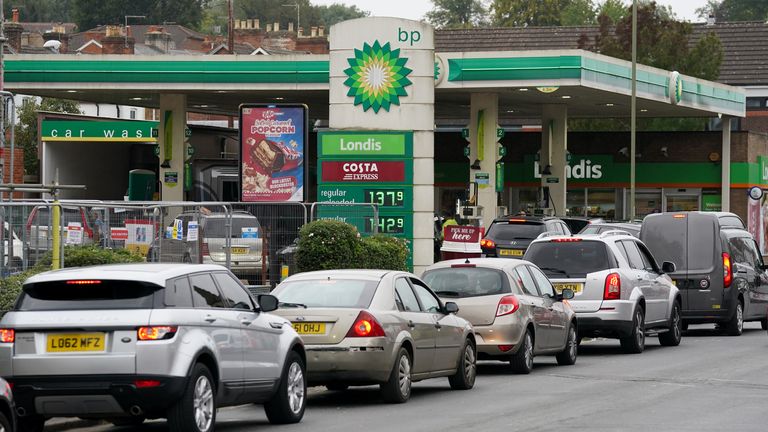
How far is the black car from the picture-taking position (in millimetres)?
31891

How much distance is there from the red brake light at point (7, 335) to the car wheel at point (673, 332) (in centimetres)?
1417

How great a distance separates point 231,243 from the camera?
22875 mm

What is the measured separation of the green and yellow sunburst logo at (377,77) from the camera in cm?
3164

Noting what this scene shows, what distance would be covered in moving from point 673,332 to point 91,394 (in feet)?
46.6

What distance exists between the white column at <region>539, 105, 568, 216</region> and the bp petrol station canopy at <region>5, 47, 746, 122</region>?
0.56 metres

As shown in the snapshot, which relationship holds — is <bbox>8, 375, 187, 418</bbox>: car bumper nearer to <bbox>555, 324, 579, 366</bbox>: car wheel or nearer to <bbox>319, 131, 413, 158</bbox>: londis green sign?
<bbox>555, 324, 579, 366</bbox>: car wheel

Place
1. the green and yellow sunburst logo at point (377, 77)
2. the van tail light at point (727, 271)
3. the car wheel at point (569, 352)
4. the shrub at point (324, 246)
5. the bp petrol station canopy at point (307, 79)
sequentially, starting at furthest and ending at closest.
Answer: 1. the bp petrol station canopy at point (307, 79)
2. the green and yellow sunburst logo at point (377, 77)
3. the van tail light at point (727, 271)
4. the shrub at point (324, 246)
5. the car wheel at point (569, 352)

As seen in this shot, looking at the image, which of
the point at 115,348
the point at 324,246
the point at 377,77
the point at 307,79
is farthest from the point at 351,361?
the point at 307,79

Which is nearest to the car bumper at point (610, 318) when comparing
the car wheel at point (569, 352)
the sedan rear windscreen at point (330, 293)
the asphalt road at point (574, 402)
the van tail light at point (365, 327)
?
the asphalt road at point (574, 402)

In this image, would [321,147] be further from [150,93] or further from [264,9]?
[264,9]

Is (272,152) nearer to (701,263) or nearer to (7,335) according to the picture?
(701,263)

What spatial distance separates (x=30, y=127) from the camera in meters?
73.2

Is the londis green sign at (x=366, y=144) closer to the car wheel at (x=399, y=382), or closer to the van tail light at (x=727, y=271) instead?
the van tail light at (x=727, y=271)

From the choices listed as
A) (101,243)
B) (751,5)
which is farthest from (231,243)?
(751,5)
